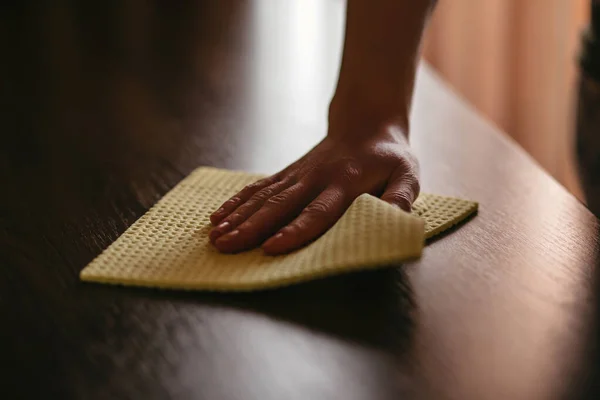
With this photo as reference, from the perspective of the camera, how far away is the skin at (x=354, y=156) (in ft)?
2.20

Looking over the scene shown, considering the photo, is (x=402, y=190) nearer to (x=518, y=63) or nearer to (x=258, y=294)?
(x=258, y=294)

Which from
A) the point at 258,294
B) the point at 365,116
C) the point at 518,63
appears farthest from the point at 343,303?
the point at 518,63

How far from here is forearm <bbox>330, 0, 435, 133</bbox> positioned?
0.84 m

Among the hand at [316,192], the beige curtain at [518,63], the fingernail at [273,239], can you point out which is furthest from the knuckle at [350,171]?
the beige curtain at [518,63]

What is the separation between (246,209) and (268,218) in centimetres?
3

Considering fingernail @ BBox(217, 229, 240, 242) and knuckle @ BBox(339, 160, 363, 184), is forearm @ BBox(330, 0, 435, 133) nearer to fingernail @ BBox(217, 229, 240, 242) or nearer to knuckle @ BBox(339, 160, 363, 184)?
knuckle @ BBox(339, 160, 363, 184)

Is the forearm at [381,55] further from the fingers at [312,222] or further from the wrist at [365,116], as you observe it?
the fingers at [312,222]

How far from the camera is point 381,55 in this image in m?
0.85

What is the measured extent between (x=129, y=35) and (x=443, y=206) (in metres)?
0.86

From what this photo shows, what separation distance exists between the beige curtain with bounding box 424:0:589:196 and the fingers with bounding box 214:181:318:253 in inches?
56.6

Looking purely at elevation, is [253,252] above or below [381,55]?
below

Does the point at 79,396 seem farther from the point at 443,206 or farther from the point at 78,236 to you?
the point at 443,206

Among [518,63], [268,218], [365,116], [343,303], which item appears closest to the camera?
[343,303]

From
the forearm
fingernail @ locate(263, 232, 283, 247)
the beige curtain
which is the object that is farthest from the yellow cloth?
the beige curtain
